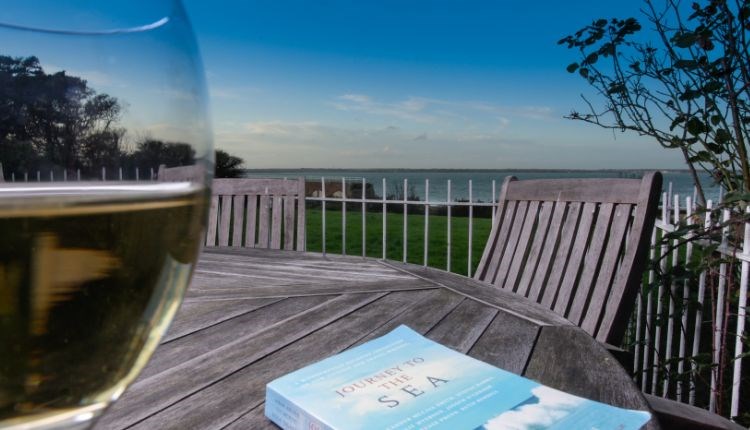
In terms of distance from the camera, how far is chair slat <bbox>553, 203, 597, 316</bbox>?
1557 mm

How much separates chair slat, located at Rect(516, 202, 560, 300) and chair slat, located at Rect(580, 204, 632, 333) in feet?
0.89

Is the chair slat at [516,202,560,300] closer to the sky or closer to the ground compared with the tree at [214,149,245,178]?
closer to the ground

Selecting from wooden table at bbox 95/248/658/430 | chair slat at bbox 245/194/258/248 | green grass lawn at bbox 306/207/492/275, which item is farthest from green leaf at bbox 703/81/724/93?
green grass lawn at bbox 306/207/492/275

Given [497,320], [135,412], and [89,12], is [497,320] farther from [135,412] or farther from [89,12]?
[89,12]

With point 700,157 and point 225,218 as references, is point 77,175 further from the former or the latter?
point 700,157

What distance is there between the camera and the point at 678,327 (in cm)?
312

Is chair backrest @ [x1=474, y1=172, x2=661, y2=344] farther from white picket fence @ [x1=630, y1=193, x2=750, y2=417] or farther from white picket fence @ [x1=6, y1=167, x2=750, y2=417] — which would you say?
white picket fence @ [x1=630, y1=193, x2=750, y2=417]

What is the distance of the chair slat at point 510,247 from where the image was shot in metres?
1.84

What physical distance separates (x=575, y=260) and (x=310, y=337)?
0.98m

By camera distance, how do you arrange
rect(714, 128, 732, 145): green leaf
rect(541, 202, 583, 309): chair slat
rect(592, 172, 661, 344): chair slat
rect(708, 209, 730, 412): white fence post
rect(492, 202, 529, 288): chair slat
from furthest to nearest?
rect(714, 128, 732, 145): green leaf < rect(708, 209, 730, 412): white fence post < rect(492, 202, 529, 288): chair slat < rect(541, 202, 583, 309): chair slat < rect(592, 172, 661, 344): chair slat

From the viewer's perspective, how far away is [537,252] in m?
1.75

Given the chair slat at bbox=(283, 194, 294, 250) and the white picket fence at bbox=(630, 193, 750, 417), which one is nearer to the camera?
the white picket fence at bbox=(630, 193, 750, 417)

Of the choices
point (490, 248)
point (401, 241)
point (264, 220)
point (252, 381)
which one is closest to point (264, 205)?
point (264, 220)

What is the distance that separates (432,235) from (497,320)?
10.5 m
